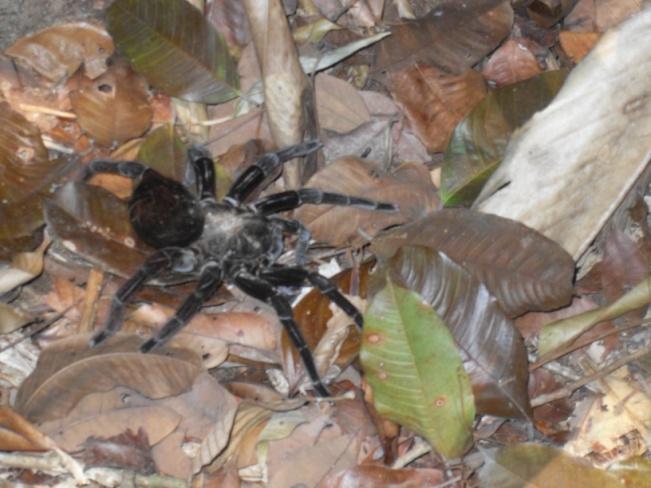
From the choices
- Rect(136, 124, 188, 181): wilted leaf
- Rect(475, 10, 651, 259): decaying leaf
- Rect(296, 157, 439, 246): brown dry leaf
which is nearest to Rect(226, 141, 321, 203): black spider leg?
Rect(296, 157, 439, 246): brown dry leaf

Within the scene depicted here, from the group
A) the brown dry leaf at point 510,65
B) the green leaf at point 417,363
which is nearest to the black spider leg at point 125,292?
the green leaf at point 417,363

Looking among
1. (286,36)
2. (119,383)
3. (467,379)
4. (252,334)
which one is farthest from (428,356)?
(286,36)

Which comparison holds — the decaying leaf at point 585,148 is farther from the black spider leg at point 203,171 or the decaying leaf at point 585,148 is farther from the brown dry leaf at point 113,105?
the brown dry leaf at point 113,105

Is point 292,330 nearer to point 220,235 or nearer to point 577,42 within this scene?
point 220,235

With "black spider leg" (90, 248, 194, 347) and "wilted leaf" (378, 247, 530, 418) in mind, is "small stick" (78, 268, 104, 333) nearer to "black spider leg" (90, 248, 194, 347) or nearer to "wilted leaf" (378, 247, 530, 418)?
"black spider leg" (90, 248, 194, 347)

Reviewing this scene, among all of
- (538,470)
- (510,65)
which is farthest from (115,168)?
(538,470)

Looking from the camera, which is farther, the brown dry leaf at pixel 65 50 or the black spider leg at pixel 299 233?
the brown dry leaf at pixel 65 50

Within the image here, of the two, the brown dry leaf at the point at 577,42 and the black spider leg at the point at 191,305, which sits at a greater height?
the brown dry leaf at the point at 577,42
